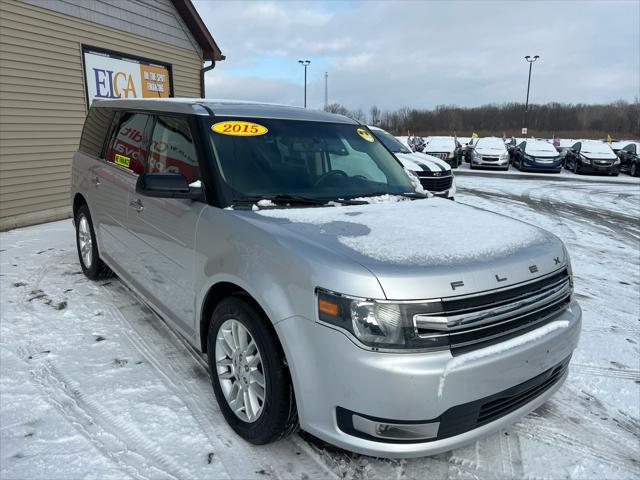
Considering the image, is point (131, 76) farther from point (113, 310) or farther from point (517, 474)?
point (517, 474)

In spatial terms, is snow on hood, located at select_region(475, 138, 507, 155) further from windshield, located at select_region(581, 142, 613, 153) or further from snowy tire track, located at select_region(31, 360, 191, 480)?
snowy tire track, located at select_region(31, 360, 191, 480)

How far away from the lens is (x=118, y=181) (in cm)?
397

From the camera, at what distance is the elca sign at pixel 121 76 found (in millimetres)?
9250

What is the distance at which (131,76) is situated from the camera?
10.4 metres

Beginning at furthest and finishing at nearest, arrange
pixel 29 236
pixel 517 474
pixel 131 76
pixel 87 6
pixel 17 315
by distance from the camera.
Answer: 1. pixel 131 76
2. pixel 87 6
3. pixel 29 236
4. pixel 17 315
5. pixel 517 474

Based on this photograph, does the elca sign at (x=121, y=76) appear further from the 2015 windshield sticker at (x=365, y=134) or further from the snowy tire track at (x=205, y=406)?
the 2015 windshield sticker at (x=365, y=134)

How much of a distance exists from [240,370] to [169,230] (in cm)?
112

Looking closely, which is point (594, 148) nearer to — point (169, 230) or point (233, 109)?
point (233, 109)

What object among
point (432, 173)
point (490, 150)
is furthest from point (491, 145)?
point (432, 173)

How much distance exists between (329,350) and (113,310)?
9.90 feet

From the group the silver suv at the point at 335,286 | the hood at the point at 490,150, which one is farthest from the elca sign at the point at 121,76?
the hood at the point at 490,150

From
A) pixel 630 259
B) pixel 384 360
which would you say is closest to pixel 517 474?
pixel 384 360

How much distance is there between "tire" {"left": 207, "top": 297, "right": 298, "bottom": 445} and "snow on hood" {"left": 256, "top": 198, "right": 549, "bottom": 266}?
575 millimetres

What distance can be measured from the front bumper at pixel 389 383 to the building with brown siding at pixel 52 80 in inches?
302
